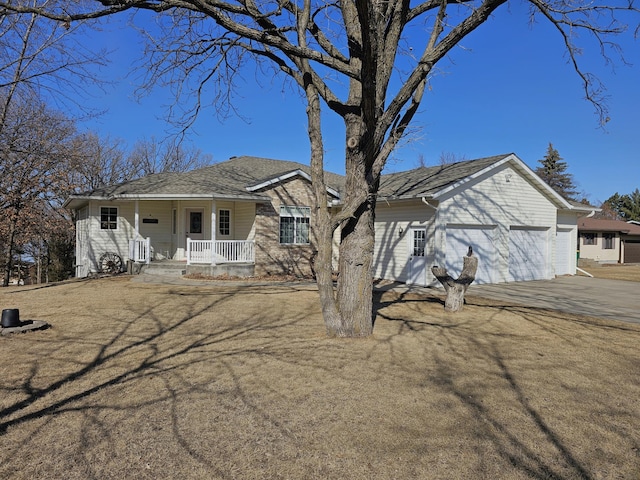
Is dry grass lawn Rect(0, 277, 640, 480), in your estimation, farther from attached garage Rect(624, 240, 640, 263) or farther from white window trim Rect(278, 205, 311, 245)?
attached garage Rect(624, 240, 640, 263)

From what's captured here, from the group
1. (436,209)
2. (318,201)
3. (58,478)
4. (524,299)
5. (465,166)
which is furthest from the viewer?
(465,166)

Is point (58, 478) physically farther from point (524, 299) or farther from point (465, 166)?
point (465, 166)

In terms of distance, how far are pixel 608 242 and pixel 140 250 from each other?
31070 millimetres

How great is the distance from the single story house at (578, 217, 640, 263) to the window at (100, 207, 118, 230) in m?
27.8

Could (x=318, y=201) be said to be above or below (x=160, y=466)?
above

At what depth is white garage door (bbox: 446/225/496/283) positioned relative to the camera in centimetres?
1374

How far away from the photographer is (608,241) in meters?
29.9

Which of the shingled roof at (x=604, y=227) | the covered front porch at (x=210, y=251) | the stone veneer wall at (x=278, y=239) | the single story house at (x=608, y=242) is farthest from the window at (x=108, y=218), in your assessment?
the single story house at (x=608, y=242)

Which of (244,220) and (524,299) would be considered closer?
(524,299)

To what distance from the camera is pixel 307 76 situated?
6.86 m

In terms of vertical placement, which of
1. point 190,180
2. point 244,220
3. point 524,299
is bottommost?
point 524,299

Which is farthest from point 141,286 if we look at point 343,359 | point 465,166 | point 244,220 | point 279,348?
point 465,166

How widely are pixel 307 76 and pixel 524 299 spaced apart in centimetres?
841

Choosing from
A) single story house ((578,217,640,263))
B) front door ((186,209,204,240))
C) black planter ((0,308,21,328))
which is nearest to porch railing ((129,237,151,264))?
front door ((186,209,204,240))
